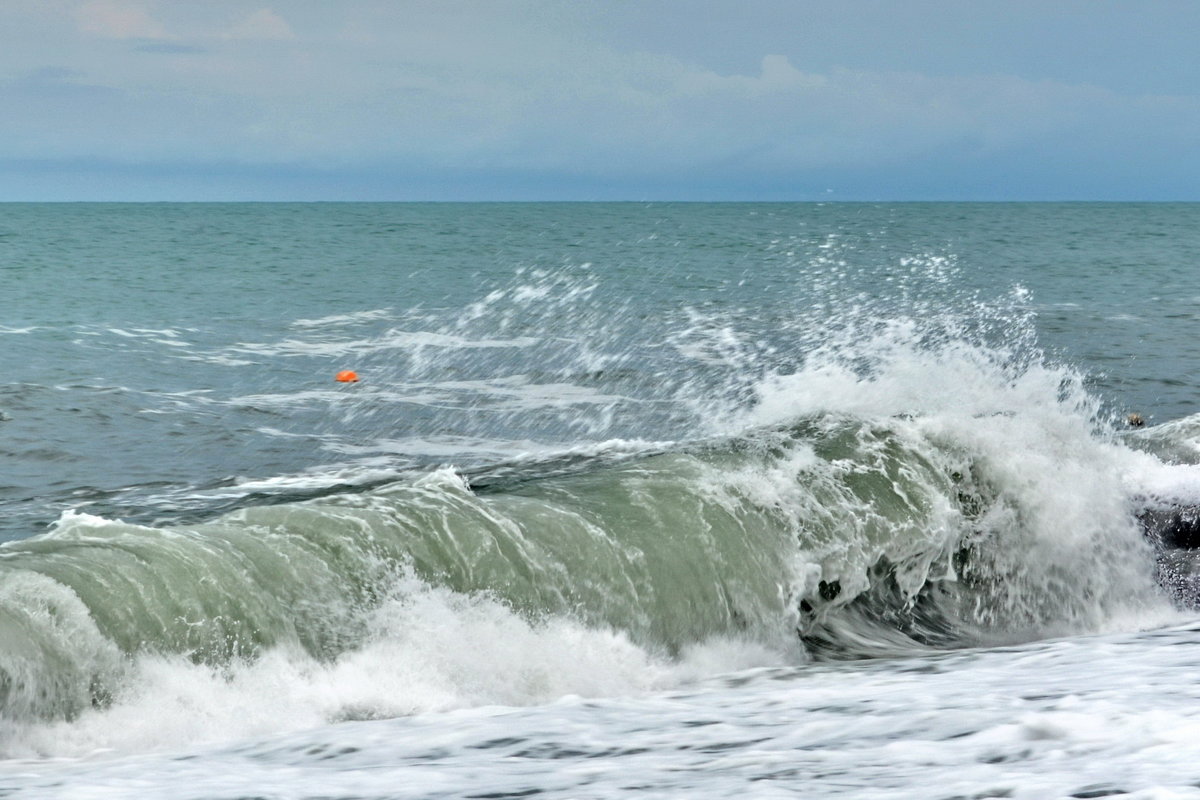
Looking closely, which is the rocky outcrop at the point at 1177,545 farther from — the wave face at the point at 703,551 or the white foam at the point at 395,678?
the white foam at the point at 395,678

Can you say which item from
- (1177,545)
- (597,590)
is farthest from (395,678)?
(1177,545)

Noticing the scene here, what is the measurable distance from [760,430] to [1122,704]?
4965mm

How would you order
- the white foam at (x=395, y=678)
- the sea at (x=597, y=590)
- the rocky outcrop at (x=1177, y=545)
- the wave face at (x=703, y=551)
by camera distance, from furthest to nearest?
the rocky outcrop at (x=1177, y=545), the wave face at (x=703, y=551), the white foam at (x=395, y=678), the sea at (x=597, y=590)

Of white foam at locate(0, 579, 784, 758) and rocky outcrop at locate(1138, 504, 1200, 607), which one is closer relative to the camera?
white foam at locate(0, 579, 784, 758)

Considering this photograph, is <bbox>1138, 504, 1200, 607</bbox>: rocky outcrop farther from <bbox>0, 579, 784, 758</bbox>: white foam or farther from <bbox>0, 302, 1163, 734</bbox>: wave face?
<bbox>0, 579, 784, 758</bbox>: white foam

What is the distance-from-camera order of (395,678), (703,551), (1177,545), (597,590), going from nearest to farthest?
(395,678) → (597,590) → (703,551) → (1177,545)

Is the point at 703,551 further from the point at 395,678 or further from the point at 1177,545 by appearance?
the point at 1177,545

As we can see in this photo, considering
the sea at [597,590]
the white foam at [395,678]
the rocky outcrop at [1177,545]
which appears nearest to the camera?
the sea at [597,590]

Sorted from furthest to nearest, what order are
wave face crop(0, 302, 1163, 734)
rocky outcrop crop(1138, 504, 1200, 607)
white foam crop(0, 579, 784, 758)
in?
rocky outcrop crop(1138, 504, 1200, 607), wave face crop(0, 302, 1163, 734), white foam crop(0, 579, 784, 758)

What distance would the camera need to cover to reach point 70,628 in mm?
5785

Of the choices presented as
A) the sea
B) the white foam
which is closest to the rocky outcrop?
the sea

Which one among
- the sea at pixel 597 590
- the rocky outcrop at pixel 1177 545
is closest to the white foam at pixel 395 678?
the sea at pixel 597 590

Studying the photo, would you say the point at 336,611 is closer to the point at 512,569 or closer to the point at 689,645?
the point at 512,569

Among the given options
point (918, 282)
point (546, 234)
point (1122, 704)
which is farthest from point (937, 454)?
point (546, 234)
